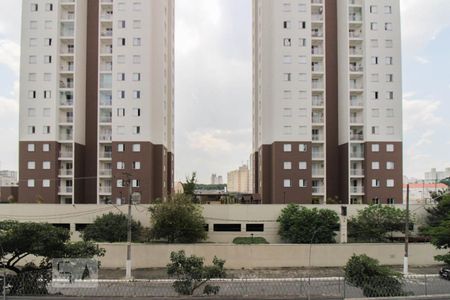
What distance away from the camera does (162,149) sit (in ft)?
194

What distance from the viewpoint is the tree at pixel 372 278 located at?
724 inches

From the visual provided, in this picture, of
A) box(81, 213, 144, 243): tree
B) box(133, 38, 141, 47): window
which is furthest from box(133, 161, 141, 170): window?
box(133, 38, 141, 47): window

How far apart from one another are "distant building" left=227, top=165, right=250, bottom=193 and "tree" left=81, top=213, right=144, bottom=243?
306 ft

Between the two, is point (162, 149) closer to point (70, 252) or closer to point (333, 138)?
point (333, 138)

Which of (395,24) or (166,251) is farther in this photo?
(395,24)

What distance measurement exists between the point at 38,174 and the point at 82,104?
11096mm

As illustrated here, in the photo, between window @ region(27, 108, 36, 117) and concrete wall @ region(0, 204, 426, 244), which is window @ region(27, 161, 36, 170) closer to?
window @ region(27, 108, 36, 117)

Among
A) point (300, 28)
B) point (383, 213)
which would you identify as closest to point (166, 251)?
point (383, 213)

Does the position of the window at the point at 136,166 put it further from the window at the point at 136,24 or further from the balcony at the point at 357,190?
the balcony at the point at 357,190

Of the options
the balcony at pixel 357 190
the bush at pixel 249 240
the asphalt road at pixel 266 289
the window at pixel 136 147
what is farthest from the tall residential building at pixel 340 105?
the asphalt road at pixel 266 289

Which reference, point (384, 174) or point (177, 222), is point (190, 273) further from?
point (384, 174)

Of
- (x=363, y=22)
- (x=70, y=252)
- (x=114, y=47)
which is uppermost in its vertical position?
(x=363, y=22)

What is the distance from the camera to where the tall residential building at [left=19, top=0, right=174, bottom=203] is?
53.7 meters

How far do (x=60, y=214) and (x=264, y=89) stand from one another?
32.2 metres
